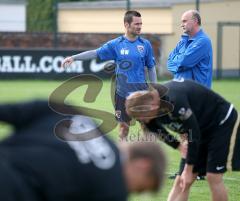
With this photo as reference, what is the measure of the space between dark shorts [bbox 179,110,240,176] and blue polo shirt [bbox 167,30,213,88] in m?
3.03

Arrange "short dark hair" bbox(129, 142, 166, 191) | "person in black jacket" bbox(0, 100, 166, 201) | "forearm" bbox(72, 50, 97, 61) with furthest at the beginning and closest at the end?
1. "forearm" bbox(72, 50, 97, 61)
2. "short dark hair" bbox(129, 142, 166, 191)
3. "person in black jacket" bbox(0, 100, 166, 201)

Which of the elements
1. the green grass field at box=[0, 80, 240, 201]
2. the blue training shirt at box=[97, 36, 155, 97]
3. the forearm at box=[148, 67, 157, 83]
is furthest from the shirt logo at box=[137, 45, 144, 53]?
the green grass field at box=[0, 80, 240, 201]

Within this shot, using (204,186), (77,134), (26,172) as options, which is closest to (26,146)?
(26,172)

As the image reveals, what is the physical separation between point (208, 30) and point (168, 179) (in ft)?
74.7

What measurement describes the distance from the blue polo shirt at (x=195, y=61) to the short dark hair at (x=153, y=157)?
646 centimetres

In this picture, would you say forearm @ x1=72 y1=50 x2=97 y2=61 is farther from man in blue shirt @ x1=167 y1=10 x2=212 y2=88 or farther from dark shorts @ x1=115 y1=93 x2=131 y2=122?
man in blue shirt @ x1=167 y1=10 x2=212 y2=88

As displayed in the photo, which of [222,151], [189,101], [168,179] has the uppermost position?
[189,101]

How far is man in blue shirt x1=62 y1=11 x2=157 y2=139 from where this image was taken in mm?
11031

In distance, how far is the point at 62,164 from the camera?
3578 mm

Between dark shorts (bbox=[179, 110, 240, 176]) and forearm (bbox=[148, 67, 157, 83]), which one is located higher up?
forearm (bbox=[148, 67, 157, 83])

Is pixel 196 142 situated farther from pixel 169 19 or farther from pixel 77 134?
pixel 169 19

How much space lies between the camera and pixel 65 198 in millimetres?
3598

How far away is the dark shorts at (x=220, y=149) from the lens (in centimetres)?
705

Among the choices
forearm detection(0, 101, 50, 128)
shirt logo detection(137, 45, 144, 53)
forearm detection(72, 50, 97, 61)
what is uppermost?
forearm detection(0, 101, 50, 128)
